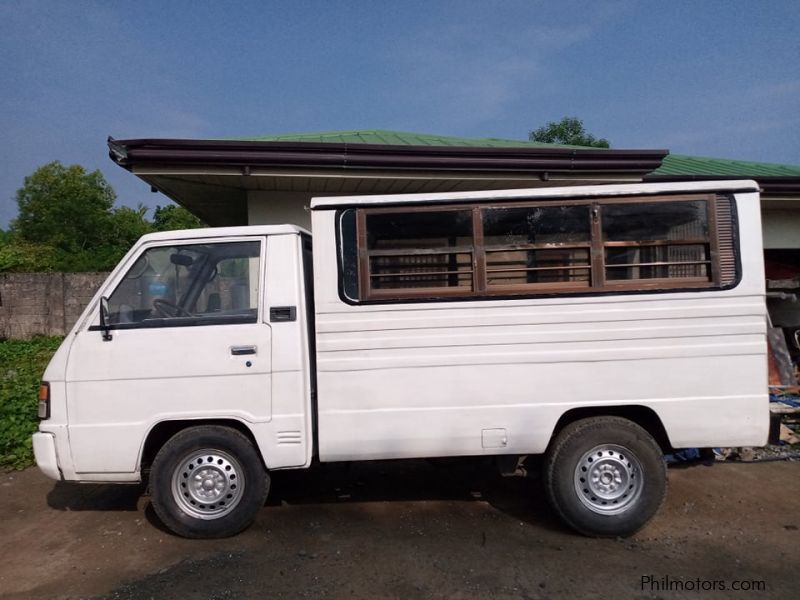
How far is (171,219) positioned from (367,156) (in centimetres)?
3619

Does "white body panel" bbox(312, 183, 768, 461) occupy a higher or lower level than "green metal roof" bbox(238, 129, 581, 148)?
lower

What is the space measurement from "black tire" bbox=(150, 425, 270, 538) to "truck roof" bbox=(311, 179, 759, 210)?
6.05ft

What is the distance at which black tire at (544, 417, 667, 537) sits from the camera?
3.96m

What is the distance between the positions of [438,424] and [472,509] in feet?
3.58

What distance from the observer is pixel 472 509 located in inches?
180

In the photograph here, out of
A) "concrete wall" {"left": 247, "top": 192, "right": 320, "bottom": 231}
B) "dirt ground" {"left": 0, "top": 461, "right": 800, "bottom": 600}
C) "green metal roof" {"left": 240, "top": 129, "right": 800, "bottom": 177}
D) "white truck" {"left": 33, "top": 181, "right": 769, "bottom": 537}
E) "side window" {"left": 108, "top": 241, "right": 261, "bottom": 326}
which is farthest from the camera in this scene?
"green metal roof" {"left": 240, "top": 129, "right": 800, "bottom": 177}

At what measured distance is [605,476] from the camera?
4.04 metres

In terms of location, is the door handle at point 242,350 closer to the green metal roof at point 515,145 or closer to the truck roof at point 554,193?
the truck roof at point 554,193

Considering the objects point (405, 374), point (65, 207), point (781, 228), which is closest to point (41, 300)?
point (405, 374)

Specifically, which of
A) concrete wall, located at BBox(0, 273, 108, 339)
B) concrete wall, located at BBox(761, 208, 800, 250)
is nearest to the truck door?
concrete wall, located at BBox(761, 208, 800, 250)

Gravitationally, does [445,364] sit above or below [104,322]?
below

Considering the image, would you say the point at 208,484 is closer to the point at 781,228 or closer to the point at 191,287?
the point at 191,287

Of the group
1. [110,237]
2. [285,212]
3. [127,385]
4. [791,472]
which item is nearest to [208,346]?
[127,385]

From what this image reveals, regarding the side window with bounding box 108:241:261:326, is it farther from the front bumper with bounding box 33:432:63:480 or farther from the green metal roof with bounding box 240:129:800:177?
the green metal roof with bounding box 240:129:800:177
